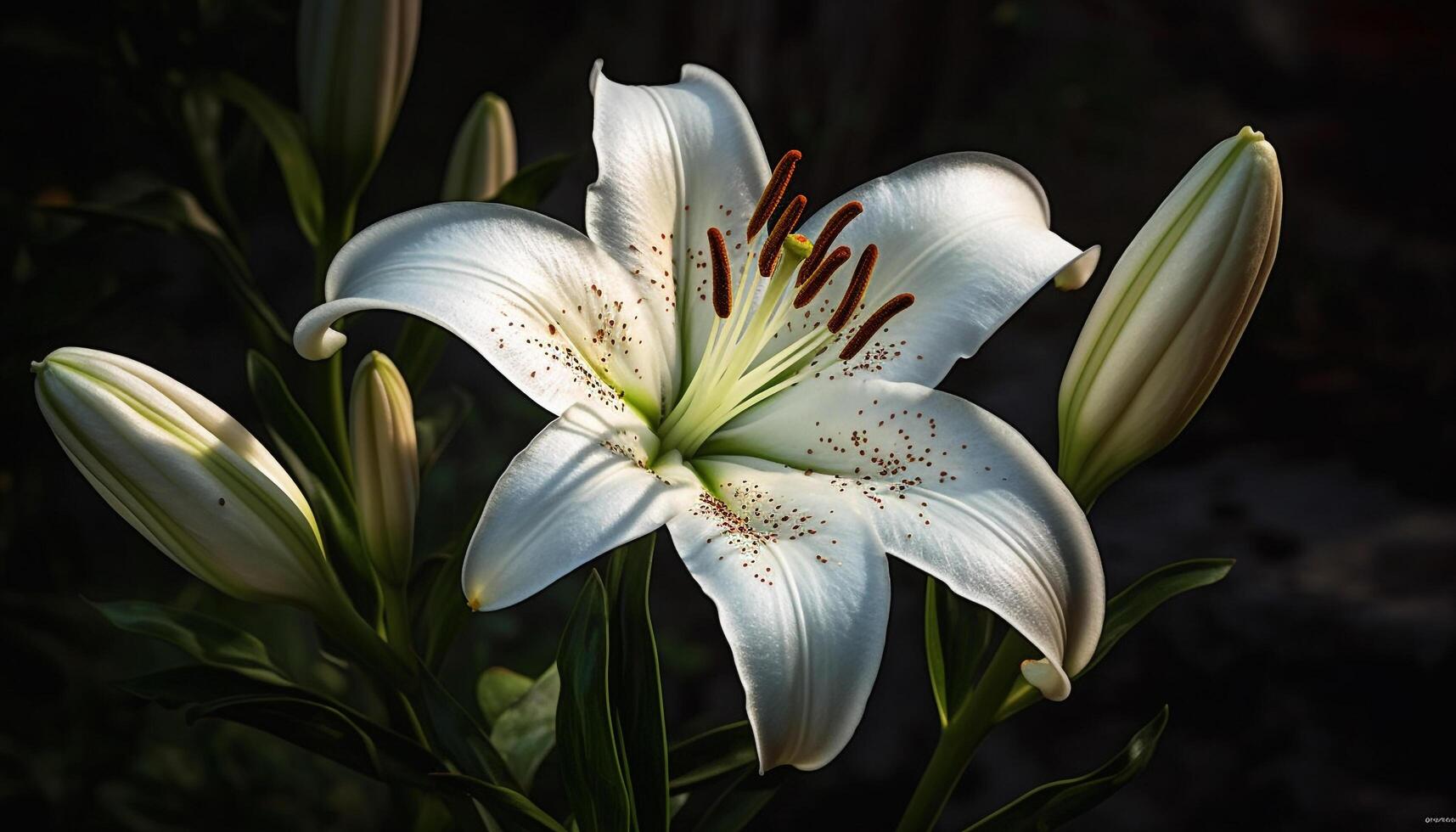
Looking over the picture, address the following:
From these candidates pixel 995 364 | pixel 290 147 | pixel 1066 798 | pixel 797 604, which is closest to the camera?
pixel 797 604

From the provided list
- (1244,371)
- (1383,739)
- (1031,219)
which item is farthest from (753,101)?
(1031,219)

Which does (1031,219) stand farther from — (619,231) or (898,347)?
(619,231)

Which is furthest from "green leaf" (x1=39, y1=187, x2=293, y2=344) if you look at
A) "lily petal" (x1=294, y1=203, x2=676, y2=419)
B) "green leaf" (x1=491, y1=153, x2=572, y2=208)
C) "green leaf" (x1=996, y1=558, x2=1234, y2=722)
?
"green leaf" (x1=996, y1=558, x2=1234, y2=722)

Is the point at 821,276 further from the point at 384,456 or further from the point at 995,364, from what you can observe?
the point at 995,364

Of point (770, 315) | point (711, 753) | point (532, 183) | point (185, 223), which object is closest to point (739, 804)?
point (711, 753)

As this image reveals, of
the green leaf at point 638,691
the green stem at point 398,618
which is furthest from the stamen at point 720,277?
the green stem at point 398,618

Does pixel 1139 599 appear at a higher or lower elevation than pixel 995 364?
higher
